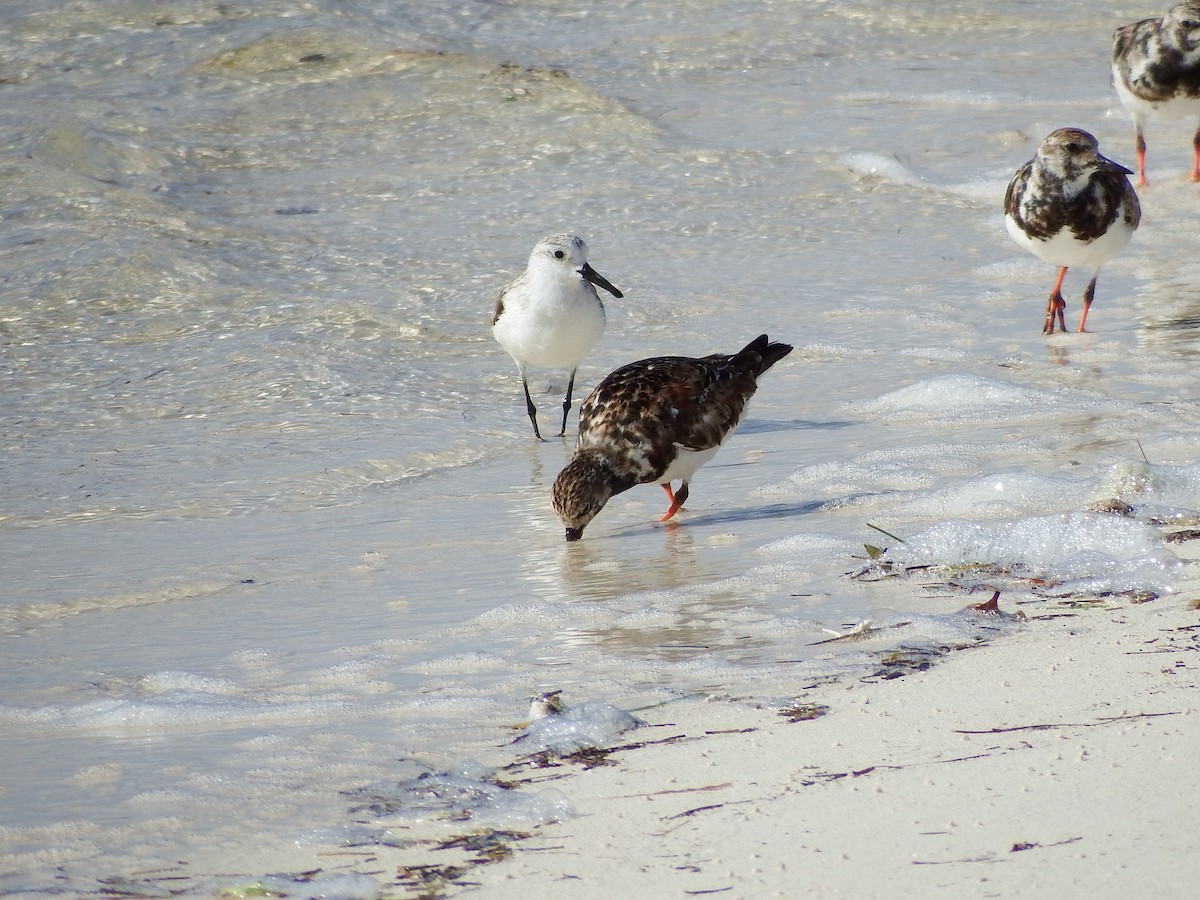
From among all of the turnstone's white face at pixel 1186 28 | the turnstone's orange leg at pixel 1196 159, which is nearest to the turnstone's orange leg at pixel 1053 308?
the turnstone's orange leg at pixel 1196 159

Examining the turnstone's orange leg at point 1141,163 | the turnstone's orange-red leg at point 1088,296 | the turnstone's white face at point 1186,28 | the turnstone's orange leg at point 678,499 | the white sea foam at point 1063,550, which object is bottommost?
the turnstone's orange leg at point 678,499

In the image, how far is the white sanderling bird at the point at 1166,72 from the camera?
1184 cm

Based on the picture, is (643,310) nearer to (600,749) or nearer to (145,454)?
(145,454)

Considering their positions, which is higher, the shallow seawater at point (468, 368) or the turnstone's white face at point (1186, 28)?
the turnstone's white face at point (1186, 28)

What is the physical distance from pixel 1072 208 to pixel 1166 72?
4.41m

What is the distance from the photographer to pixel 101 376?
833 centimetres

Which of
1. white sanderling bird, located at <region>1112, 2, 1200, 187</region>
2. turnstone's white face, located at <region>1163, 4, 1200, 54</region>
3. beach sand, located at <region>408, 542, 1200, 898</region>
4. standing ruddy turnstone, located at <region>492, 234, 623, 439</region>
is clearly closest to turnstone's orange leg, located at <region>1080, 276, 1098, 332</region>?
standing ruddy turnstone, located at <region>492, 234, 623, 439</region>

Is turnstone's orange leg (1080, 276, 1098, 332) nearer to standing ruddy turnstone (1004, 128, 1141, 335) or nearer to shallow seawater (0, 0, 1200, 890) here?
standing ruddy turnstone (1004, 128, 1141, 335)

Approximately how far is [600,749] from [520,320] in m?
4.29

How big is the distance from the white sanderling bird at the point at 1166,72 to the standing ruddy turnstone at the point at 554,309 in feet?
20.3

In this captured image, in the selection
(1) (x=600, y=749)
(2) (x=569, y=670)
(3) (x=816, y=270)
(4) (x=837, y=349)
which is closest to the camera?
(1) (x=600, y=749)

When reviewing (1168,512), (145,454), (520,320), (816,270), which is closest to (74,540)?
(145,454)

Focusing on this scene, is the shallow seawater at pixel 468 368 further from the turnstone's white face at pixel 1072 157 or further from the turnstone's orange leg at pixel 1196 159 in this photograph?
the turnstone's white face at pixel 1072 157

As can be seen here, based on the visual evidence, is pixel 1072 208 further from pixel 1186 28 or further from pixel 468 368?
pixel 1186 28
